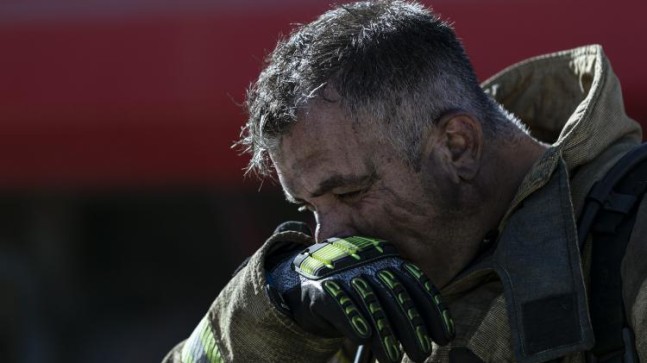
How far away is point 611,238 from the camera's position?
6.47 ft

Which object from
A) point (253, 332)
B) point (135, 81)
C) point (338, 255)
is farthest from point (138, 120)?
point (338, 255)

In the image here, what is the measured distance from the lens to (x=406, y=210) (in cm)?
216

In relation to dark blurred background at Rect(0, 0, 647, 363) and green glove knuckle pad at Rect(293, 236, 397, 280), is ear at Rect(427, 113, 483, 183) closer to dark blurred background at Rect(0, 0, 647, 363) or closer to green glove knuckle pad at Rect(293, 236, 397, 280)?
green glove knuckle pad at Rect(293, 236, 397, 280)

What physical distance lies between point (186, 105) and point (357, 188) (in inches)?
130

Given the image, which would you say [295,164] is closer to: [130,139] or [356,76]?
[356,76]

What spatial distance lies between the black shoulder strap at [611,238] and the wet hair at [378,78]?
0.93ft

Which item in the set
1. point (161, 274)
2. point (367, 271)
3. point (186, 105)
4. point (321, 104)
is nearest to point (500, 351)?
point (367, 271)

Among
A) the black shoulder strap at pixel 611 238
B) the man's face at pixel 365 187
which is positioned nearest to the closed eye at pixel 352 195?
the man's face at pixel 365 187

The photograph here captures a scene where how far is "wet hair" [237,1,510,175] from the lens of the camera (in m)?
2.17

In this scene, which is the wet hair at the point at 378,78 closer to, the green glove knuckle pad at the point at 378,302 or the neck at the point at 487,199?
the neck at the point at 487,199

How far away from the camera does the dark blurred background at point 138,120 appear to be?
200 inches

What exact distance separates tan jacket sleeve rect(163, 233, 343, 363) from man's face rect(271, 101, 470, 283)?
164 mm

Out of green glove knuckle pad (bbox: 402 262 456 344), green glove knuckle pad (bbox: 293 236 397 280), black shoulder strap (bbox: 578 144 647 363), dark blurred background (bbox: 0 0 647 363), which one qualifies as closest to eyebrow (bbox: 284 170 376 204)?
green glove knuckle pad (bbox: 293 236 397 280)

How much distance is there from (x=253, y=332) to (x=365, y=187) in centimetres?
36
